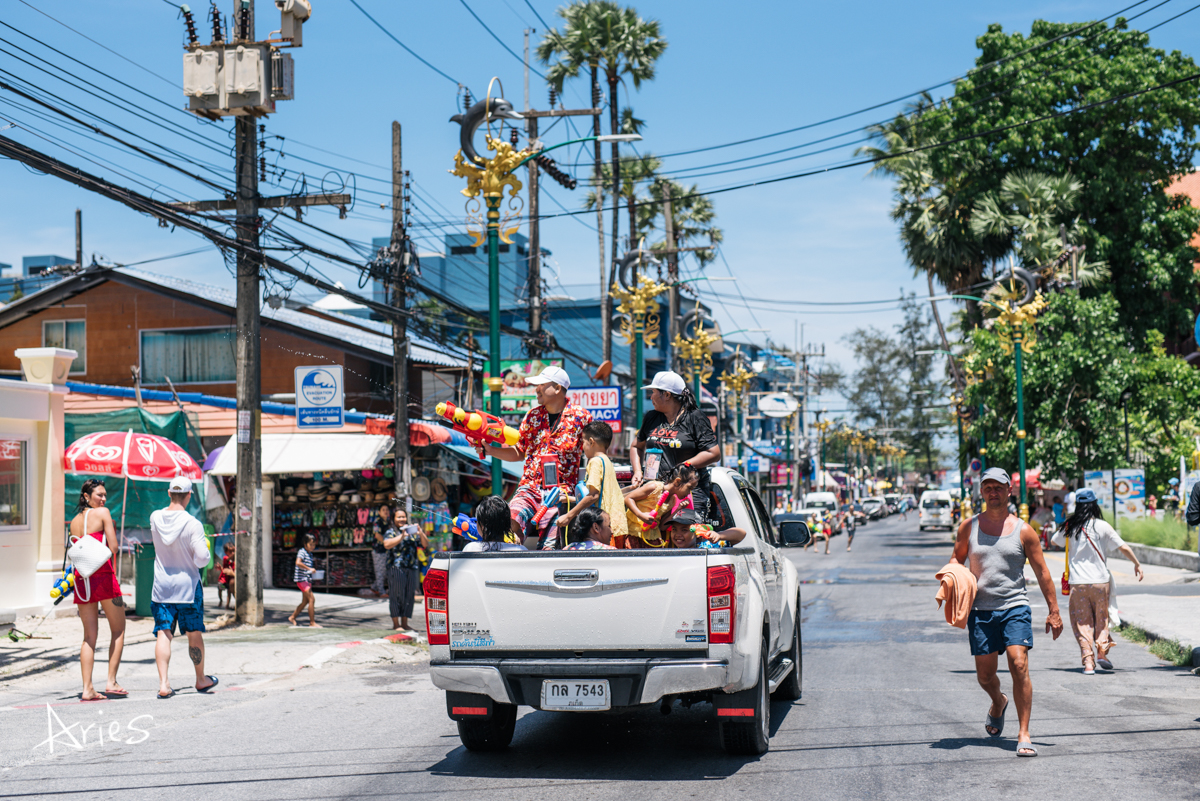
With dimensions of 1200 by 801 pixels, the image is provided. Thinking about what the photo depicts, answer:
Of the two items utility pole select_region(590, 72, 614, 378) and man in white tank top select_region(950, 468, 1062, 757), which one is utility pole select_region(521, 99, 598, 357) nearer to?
utility pole select_region(590, 72, 614, 378)

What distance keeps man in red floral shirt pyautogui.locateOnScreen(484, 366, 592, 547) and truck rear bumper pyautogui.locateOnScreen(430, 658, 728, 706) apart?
1.32m

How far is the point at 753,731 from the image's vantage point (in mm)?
6992

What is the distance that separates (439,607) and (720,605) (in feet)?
5.59

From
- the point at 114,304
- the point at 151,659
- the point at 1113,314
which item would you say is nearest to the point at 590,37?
the point at 114,304

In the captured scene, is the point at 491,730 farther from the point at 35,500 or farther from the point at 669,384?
the point at 35,500

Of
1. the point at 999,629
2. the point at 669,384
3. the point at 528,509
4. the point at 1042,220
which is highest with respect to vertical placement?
the point at 1042,220

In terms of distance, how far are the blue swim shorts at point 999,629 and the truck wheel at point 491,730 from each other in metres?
3.06

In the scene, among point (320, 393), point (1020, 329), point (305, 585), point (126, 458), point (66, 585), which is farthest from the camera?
point (1020, 329)

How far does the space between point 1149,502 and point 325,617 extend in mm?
23984

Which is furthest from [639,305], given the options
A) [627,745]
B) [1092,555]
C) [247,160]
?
[627,745]

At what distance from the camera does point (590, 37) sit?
3384 cm

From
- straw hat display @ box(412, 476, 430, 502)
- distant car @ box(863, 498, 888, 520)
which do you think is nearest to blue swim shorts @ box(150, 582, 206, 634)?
straw hat display @ box(412, 476, 430, 502)

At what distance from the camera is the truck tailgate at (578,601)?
21.5ft

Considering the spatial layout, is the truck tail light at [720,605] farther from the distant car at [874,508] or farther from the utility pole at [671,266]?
the distant car at [874,508]
